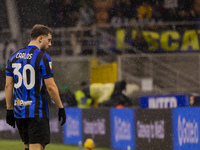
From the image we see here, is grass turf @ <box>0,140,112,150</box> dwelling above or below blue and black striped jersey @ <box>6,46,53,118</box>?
below

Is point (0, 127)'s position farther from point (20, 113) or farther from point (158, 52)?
point (20, 113)

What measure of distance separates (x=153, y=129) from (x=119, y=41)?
269 inches

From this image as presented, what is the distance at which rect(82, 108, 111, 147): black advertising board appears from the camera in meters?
10.1

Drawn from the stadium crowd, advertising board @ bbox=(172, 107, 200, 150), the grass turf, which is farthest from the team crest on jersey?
the stadium crowd

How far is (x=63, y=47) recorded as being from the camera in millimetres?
15695

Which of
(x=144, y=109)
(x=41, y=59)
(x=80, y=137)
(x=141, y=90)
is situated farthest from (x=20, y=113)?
(x=141, y=90)

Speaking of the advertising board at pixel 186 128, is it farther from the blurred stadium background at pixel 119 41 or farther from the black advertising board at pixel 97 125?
the blurred stadium background at pixel 119 41

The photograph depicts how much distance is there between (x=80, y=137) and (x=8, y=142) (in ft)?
6.23

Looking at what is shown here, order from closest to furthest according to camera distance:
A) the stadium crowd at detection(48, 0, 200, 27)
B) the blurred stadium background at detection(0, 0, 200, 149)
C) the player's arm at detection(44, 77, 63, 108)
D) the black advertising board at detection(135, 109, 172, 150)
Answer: the player's arm at detection(44, 77, 63, 108), the black advertising board at detection(135, 109, 172, 150), the blurred stadium background at detection(0, 0, 200, 149), the stadium crowd at detection(48, 0, 200, 27)

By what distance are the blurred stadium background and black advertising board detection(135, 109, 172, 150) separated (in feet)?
14.2

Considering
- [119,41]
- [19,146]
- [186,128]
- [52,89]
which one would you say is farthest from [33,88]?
[119,41]

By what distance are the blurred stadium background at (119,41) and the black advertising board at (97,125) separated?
278 cm

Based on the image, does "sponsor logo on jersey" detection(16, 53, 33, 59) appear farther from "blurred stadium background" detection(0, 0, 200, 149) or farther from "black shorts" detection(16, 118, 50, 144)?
"blurred stadium background" detection(0, 0, 200, 149)

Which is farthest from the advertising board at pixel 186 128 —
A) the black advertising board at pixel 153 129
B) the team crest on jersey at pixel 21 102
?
the team crest on jersey at pixel 21 102
